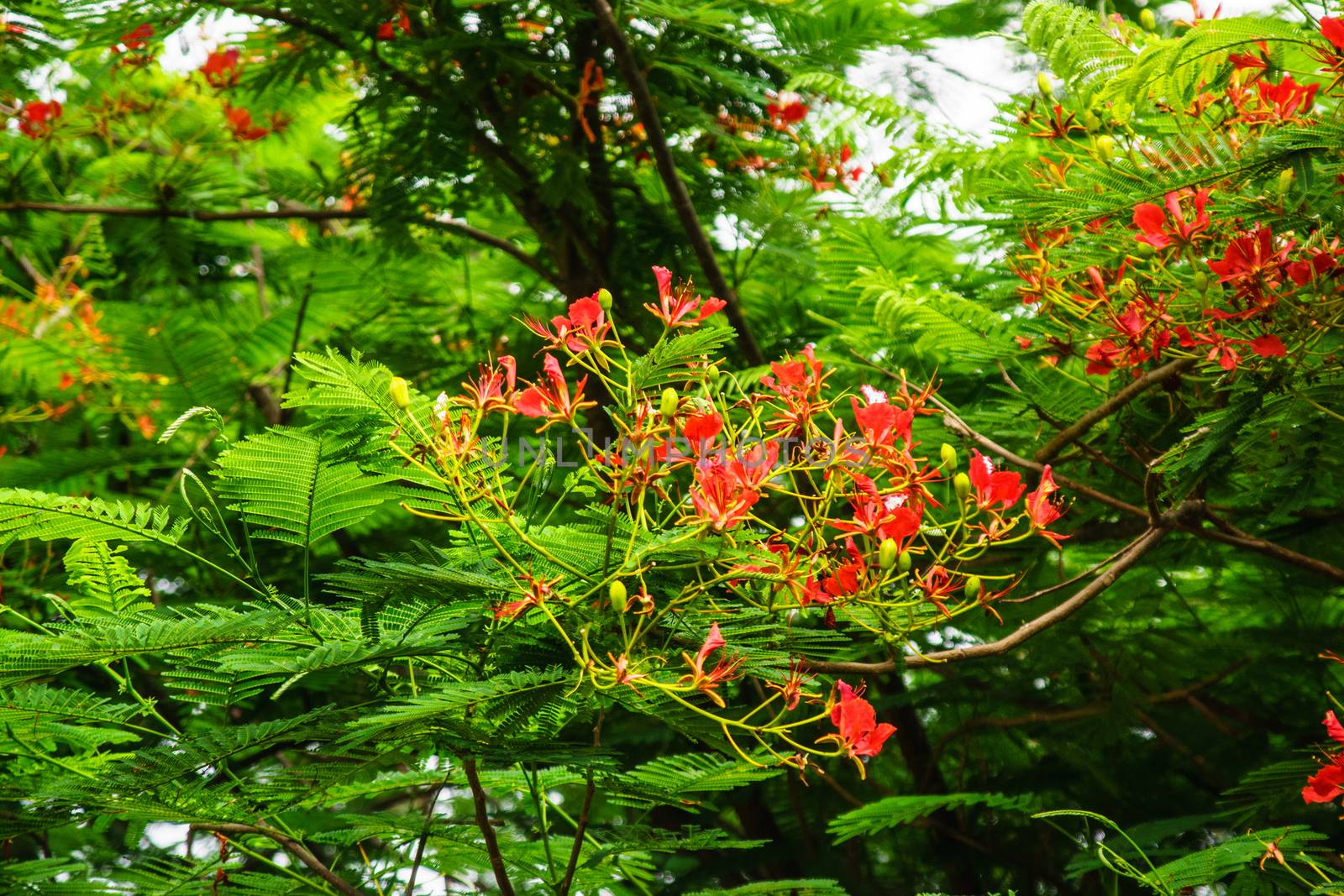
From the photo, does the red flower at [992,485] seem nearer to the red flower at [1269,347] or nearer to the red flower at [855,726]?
the red flower at [855,726]

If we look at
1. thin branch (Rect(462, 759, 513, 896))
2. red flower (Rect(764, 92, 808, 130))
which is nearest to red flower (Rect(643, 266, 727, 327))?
thin branch (Rect(462, 759, 513, 896))

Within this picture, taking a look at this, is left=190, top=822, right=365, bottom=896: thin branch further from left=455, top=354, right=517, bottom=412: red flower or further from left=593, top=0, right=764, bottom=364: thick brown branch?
left=593, top=0, right=764, bottom=364: thick brown branch

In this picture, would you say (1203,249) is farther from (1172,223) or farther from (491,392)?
(491,392)

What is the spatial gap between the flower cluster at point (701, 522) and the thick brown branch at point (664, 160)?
1156mm

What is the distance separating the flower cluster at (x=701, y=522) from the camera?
4.76ft

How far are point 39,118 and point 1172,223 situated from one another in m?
3.47

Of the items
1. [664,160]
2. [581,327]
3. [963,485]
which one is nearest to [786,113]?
[664,160]

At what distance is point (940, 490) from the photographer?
280 cm

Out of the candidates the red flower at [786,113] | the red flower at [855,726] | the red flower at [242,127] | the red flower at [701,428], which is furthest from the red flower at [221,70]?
the red flower at [855,726]

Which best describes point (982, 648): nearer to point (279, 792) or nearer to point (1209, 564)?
point (279, 792)

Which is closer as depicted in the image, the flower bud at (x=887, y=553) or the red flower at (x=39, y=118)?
the flower bud at (x=887, y=553)

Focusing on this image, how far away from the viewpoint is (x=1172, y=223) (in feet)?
5.94

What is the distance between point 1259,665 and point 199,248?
3.73 m

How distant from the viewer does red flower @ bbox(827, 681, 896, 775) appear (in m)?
1.55
